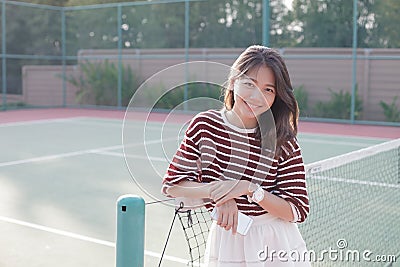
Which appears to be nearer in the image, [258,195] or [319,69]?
[258,195]

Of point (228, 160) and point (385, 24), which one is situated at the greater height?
point (385, 24)

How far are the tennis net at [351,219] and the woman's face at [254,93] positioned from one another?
128 cm

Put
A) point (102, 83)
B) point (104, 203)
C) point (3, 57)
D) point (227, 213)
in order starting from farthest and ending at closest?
1. point (102, 83)
2. point (3, 57)
3. point (104, 203)
4. point (227, 213)

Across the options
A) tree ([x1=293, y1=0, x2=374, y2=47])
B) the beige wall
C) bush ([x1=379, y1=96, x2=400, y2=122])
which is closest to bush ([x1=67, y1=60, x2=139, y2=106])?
the beige wall

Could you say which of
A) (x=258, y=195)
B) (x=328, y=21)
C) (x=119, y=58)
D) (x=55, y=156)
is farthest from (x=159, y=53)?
(x=258, y=195)

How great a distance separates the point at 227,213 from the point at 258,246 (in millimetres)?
225

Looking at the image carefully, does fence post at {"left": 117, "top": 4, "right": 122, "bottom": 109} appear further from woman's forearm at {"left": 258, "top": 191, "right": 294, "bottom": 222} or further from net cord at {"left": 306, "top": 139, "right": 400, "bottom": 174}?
woman's forearm at {"left": 258, "top": 191, "right": 294, "bottom": 222}

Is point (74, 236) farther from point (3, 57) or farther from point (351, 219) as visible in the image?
point (3, 57)

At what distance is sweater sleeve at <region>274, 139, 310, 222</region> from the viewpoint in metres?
1.80

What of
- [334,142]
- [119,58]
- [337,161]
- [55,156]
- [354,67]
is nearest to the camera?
[337,161]

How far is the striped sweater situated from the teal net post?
0.16 m

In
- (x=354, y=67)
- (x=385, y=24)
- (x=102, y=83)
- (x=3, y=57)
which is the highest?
(x=385, y=24)

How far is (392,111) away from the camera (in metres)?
14.1

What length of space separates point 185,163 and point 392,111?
1320cm
